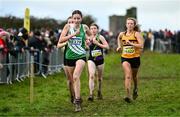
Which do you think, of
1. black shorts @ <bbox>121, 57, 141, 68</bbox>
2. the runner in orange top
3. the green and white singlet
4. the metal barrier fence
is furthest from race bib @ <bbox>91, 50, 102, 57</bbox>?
the green and white singlet

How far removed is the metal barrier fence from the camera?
23.5 meters

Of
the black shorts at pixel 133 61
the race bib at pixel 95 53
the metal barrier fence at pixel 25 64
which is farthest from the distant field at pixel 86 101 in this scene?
the race bib at pixel 95 53

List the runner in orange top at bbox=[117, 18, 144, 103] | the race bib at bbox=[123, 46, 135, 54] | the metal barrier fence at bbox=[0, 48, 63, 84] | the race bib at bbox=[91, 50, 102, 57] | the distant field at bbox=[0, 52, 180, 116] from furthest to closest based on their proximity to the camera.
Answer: the metal barrier fence at bbox=[0, 48, 63, 84]
the race bib at bbox=[91, 50, 102, 57]
the race bib at bbox=[123, 46, 135, 54]
the runner in orange top at bbox=[117, 18, 144, 103]
the distant field at bbox=[0, 52, 180, 116]

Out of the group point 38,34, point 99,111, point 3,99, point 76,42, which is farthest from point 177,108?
point 38,34

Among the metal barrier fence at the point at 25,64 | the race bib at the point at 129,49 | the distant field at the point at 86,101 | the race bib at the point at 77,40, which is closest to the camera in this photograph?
the distant field at the point at 86,101

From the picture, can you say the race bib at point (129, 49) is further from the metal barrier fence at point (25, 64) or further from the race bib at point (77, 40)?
the metal barrier fence at point (25, 64)

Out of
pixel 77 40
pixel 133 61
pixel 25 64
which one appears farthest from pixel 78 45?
pixel 25 64

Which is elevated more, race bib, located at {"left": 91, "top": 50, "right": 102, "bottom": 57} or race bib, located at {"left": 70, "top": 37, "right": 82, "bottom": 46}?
race bib, located at {"left": 70, "top": 37, "right": 82, "bottom": 46}

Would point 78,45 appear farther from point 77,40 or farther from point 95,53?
point 95,53

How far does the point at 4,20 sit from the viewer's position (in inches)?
1548

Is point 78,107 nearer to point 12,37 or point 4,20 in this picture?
point 12,37

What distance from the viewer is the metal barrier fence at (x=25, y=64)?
23.5 metres

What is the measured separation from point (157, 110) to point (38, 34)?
48.4 ft

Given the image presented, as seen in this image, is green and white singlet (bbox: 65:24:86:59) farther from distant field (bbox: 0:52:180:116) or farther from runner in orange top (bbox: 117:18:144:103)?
runner in orange top (bbox: 117:18:144:103)
